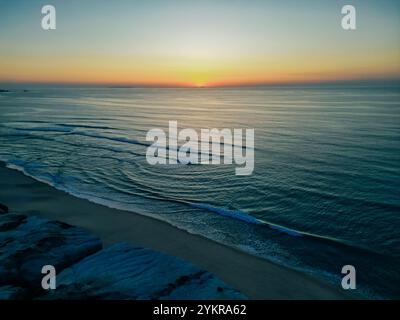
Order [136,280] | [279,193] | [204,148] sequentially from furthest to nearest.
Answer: [204,148]
[279,193]
[136,280]

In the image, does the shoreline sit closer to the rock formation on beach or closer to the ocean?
the ocean

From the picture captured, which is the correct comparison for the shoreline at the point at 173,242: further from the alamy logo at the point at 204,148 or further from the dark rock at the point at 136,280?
the alamy logo at the point at 204,148

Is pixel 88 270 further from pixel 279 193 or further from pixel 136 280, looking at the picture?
pixel 279 193

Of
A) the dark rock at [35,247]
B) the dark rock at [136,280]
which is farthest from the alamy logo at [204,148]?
the dark rock at [136,280]

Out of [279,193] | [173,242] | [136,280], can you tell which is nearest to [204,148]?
[279,193]

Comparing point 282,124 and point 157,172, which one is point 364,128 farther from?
point 157,172

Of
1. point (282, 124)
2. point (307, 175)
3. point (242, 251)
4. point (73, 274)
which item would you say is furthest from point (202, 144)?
point (73, 274)

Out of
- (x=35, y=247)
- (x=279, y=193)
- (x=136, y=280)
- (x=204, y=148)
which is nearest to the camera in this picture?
(x=136, y=280)

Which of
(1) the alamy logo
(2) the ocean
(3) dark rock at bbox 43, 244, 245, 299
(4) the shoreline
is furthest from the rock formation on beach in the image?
(1) the alamy logo

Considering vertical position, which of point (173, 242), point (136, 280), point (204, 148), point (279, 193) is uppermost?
point (204, 148)
